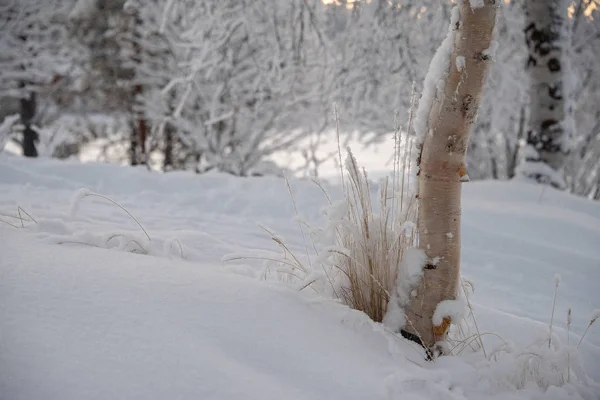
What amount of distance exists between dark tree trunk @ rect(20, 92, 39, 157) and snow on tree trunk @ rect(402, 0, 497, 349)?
984 centimetres

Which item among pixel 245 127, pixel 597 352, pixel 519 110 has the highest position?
pixel 519 110

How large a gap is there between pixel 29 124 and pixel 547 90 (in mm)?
9780

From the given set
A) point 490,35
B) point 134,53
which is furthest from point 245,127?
point 490,35

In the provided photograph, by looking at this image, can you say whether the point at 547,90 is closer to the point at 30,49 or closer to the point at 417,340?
the point at 417,340

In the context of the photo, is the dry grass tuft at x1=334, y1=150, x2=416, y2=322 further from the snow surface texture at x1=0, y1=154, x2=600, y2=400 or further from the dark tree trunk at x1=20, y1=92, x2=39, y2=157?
the dark tree trunk at x1=20, y1=92, x2=39, y2=157

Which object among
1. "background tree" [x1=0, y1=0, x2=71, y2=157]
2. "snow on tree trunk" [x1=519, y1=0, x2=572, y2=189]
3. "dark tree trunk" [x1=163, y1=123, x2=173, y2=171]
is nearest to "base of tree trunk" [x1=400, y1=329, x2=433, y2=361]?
"snow on tree trunk" [x1=519, y1=0, x2=572, y2=189]

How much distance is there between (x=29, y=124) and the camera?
9.21 m

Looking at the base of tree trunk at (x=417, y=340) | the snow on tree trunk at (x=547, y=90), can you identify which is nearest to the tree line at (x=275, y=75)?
the snow on tree trunk at (x=547, y=90)

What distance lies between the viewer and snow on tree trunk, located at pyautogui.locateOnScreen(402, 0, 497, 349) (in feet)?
4.27

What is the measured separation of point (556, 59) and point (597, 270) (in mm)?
2483

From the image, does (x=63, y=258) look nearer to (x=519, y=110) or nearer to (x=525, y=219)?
(x=525, y=219)

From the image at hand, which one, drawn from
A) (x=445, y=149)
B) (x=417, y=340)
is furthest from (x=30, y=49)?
(x=417, y=340)

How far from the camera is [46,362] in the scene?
97 cm

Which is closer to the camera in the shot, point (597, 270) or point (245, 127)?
point (597, 270)
